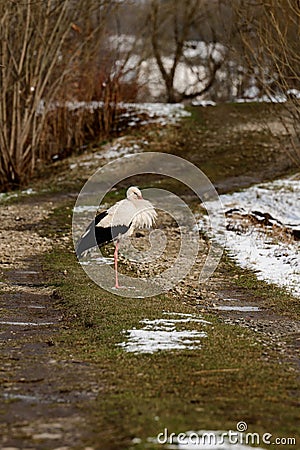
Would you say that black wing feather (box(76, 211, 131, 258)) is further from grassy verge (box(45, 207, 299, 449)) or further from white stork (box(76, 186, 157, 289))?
grassy verge (box(45, 207, 299, 449))

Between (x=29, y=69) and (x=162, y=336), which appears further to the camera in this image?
(x=29, y=69)

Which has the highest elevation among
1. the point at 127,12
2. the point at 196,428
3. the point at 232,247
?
the point at 127,12

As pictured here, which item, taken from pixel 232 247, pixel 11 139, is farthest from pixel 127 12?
pixel 232 247

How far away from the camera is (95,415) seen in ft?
16.5

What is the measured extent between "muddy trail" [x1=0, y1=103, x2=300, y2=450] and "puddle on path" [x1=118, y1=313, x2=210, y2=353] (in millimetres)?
465

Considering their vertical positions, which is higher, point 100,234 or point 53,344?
point 100,234

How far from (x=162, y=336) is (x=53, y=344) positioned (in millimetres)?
930

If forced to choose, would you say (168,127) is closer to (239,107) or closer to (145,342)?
(239,107)

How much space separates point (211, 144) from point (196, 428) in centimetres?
2101

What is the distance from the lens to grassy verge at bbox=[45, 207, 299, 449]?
480 centimetres

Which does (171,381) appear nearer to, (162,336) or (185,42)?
(162,336)

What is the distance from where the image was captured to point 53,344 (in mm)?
7207

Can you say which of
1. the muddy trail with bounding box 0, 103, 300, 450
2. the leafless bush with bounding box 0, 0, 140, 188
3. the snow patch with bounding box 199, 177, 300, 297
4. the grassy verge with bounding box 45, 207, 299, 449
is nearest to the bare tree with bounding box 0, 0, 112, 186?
the leafless bush with bounding box 0, 0, 140, 188

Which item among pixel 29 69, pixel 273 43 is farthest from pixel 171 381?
pixel 29 69
